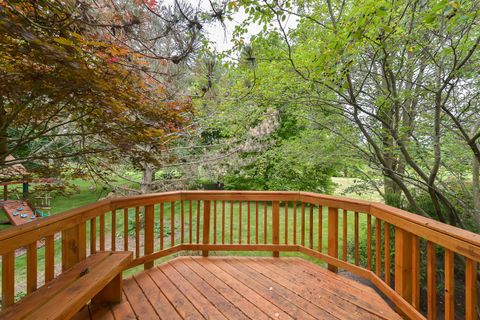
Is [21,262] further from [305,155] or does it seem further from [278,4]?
[278,4]

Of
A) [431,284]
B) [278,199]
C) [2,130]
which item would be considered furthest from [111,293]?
[431,284]

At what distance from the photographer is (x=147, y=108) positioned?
2002mm

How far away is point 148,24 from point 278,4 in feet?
4.88

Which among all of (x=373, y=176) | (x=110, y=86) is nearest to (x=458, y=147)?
(x=373, y=176)

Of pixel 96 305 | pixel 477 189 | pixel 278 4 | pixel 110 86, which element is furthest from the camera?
pixel 477 189

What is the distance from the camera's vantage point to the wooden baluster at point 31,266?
155cm

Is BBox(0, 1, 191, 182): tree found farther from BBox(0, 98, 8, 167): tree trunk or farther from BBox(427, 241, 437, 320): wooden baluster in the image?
BBox(427, 241, 437, 320): wooden baluster

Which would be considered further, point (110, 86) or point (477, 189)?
point (477, 189)

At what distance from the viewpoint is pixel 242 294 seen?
2.14m

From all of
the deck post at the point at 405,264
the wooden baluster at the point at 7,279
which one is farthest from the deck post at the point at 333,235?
the wooden baluster at the point at 7,279

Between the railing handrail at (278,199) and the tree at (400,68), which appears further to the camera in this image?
the tree at (400,68)

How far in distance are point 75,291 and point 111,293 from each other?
626 millimetres

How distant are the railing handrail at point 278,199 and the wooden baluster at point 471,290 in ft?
0.32

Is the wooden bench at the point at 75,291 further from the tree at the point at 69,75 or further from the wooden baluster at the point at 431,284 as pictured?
the wooden baluster at the point at 431,284
